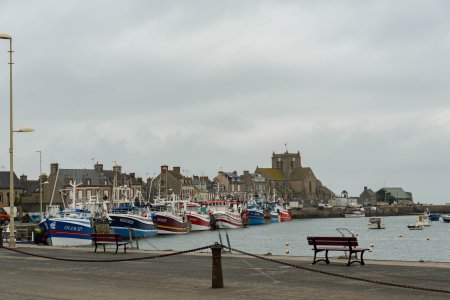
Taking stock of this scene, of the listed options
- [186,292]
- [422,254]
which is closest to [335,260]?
[186,292]

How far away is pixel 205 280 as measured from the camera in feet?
61.3

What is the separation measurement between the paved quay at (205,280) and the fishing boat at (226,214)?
90257 mm

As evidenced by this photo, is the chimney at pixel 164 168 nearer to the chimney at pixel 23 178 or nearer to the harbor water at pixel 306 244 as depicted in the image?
the chimney at pixel 23 178

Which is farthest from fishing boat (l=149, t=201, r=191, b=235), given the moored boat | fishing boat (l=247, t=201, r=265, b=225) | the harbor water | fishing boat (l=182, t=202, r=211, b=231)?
fishing boat (l=247, t=201, r=265, b=225)

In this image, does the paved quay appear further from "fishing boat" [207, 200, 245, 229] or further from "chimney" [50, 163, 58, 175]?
"chimney" [50, 163, 58, 175]

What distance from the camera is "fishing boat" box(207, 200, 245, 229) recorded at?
12094cm

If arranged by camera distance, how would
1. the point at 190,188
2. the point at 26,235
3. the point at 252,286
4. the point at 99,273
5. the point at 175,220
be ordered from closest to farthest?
the point at 252,286 < the point at 99,273 < the point at 26,235 < the point at 175,220 < the point at 190,188

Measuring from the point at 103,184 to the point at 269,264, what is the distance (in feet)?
385

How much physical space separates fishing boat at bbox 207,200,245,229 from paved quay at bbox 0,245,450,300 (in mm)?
90257

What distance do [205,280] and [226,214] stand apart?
106 metres

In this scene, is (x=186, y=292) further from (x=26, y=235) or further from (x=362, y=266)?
(x=26, y=235)

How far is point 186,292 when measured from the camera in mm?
16250

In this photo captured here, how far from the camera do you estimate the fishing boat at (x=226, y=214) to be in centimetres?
12094

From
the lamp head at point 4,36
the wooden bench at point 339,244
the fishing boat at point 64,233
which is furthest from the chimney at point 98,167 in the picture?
the wooden bench at point 339,244
